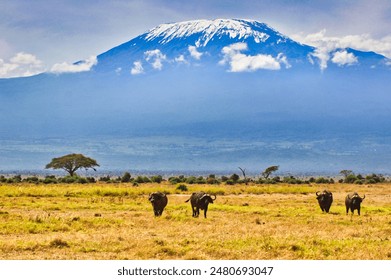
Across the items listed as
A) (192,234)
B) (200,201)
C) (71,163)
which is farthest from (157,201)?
(71,163)

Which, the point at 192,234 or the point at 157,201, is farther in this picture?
the point at 157,201

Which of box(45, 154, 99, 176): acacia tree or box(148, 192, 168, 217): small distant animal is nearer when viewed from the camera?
box(148, 192, 168, 217): small distant animal

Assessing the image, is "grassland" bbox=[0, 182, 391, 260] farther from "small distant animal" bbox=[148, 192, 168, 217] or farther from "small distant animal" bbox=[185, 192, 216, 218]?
"small distant animal" bbox=[185, 192, 216, 218]

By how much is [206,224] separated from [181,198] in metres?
18.1

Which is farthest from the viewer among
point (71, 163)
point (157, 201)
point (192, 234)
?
point (71, 163)

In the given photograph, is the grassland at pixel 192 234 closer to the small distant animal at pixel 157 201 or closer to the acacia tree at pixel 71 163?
the small distant animal at pixel 157 201

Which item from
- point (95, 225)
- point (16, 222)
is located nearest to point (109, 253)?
point (95, 225)

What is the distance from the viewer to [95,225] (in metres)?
21.8

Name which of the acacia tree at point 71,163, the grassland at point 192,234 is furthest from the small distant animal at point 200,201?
the acacia tree at point 71,163

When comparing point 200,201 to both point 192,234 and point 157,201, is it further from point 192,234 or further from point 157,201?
point 192,234

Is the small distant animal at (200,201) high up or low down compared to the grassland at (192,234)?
up

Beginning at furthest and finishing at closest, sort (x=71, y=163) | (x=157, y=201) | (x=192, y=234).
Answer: (x=71, y=163), (x=157, y=201), (x=192, y=234)

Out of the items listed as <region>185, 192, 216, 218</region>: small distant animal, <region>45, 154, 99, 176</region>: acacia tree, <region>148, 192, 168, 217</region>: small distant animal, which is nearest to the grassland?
<region>148, 192, 168, 217</region>: small distant animal
